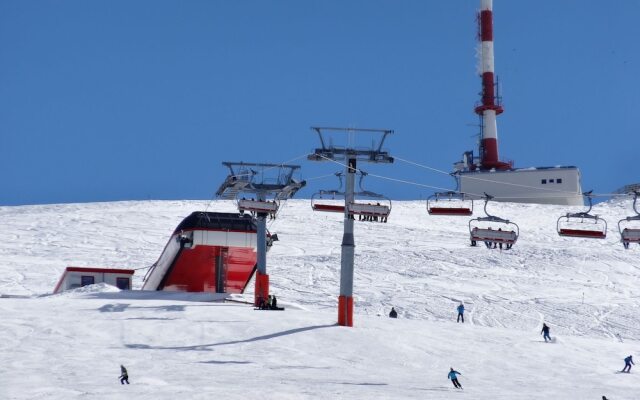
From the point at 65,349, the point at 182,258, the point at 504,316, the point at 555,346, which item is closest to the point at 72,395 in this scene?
the point at 65,349

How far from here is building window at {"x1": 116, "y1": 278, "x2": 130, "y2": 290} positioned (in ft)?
132

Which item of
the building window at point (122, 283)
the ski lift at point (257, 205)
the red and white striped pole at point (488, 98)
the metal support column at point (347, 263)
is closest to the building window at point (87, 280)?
the building window at point (122, 283)

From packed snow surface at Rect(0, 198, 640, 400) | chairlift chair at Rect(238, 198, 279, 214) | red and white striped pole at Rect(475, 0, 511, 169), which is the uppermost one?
red and white striped pole at Rect(475, 0, 511, 169)

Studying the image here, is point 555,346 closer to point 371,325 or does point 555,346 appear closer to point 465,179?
point 371,325

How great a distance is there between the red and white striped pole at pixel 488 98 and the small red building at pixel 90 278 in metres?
46.3

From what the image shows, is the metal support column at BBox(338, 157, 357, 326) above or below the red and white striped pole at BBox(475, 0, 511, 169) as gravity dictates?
below

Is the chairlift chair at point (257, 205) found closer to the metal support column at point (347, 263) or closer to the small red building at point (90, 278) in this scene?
the metal support column at point (347, 263)

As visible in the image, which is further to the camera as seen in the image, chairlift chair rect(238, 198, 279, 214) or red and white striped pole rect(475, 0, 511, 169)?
red and white striped pole rect(475, 0, 511, 169)

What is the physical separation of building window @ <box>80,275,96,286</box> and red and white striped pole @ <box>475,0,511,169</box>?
4753cm

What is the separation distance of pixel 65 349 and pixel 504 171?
59.5 metres

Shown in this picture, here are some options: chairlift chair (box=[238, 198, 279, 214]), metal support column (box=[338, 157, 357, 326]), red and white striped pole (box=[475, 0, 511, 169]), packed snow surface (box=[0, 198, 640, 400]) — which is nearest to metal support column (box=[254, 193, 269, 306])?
chairlift chair (box=[238, 198, 279, 214])

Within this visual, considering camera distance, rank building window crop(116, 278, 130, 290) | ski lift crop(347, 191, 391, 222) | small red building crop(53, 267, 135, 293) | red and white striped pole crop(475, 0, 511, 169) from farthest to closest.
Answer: red and white striped pole crop(475, 0, 511, 169) → building window crop(116, 278, 130, 290) → small red building crop(53, 267, 135, 293) → ski lift crop(347, 191, 391, 222)

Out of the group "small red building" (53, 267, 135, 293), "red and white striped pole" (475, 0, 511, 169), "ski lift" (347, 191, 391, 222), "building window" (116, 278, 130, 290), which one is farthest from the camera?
"red and white striped pole" (475, 0, 511, 169)

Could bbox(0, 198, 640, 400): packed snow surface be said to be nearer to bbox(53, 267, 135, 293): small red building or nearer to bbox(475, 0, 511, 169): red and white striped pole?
bbox(53, 267, 135, 293): small red building
